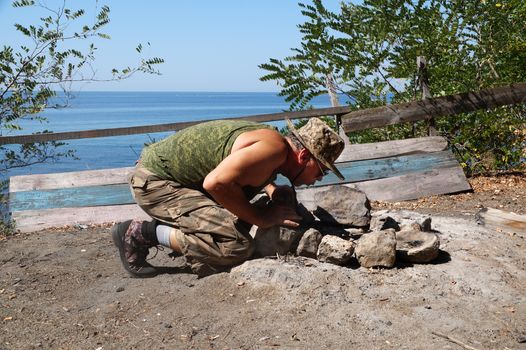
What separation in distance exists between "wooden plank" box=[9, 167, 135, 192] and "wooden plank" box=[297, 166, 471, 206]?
2.61 metres

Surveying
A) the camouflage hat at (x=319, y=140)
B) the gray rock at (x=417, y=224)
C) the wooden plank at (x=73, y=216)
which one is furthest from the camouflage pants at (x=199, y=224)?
the wooden plank at (x=73, y=216)

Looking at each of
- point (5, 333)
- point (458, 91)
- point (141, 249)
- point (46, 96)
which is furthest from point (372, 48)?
point (5, 333)

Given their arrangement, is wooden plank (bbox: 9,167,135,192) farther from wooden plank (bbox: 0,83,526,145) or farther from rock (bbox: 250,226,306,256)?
rock (bbox: 250,226,306,256)

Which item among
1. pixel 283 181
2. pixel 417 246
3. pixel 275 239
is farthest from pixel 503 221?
pixel 283 181

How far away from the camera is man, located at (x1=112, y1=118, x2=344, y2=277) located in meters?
3.82

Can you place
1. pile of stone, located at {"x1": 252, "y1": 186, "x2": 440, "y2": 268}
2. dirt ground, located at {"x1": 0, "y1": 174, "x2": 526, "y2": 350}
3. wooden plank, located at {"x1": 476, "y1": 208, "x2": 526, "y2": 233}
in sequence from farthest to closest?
wooden plank, located at {"x1": 476, "y1": 208, "x2": 526, "y2": 233}, pile of stone, located at {"x1": 252, "y1": 186, "x2": 440, "y2": 268}, dirt ground, located at {"x1": 0, "y1": 174, "x2": 526, "y2": 350}

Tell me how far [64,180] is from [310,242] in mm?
3391

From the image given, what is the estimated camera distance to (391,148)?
702cm

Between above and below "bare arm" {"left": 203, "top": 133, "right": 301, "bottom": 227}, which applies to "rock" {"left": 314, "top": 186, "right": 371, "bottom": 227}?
below

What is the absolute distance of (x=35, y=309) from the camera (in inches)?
155

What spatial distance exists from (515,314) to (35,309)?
3.02 metres

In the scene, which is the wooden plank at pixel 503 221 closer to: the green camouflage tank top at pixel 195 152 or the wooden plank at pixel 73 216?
the green camouflage tank top at pixel 195 152

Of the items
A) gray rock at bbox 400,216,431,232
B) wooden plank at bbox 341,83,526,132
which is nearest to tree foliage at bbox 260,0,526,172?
wooden plank at bbox 341,83,526,132

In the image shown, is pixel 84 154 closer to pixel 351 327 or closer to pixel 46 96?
pixel 46 96
